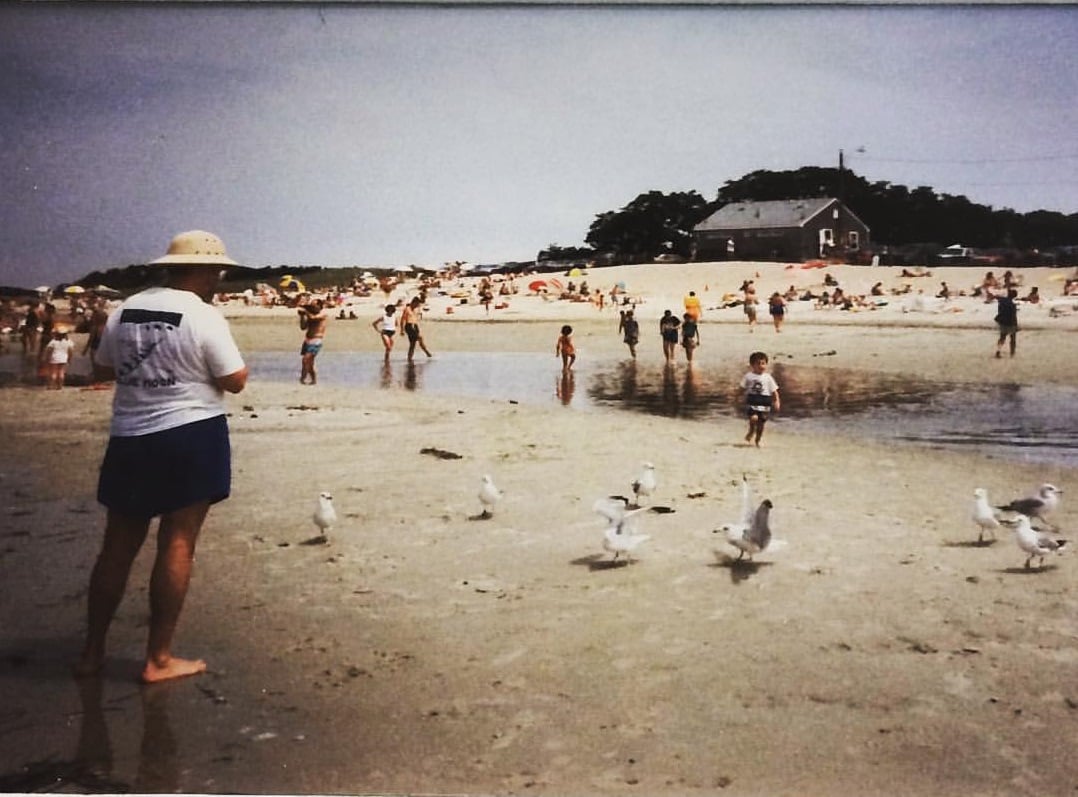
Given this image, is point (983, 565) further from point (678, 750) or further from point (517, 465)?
point (517, 465)

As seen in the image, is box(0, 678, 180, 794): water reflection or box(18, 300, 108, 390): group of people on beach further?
box(18, 300, 108, 390): group of people on beach

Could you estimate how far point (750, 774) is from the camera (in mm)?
2084

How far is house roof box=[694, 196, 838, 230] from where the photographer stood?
3094mm

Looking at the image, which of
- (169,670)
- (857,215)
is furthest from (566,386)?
(169,670)

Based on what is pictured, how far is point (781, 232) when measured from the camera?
323 cm

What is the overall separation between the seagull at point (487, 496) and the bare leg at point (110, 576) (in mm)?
935

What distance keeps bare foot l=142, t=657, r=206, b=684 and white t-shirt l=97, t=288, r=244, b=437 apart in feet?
1.91

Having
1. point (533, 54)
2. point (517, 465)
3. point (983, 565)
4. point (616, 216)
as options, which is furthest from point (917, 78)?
point (517, 465)

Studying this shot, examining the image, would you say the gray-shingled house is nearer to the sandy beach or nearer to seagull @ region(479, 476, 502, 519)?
the sandy beach

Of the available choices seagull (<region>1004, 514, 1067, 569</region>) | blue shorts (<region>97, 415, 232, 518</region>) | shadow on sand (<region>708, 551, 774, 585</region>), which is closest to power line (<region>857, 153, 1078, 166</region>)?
seagull (<region>1004, 514, 1067, 569</region>)

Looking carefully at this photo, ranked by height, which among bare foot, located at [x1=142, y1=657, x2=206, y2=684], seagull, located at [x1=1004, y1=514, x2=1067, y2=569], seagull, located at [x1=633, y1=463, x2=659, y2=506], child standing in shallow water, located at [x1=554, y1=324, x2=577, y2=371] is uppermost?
child standing in shallow water, located at [x1=554, y1=324, x2=577, y2=371]

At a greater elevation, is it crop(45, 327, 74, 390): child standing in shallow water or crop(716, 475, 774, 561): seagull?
crop(45, 327, 74, 390): child standing in shallow water

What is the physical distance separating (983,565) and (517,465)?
1.37 meters

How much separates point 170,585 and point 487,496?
3.00ft
